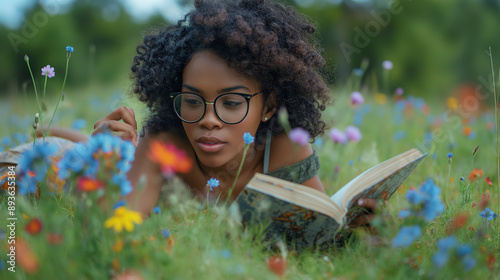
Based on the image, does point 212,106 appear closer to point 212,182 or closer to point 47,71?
point 212,182

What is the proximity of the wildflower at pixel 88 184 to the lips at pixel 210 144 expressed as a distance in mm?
1000

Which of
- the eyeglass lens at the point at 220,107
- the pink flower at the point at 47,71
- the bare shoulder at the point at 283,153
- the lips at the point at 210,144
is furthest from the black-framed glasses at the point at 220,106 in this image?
the pink flower at the point at 47,71

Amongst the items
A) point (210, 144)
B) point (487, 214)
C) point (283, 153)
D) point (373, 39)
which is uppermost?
point (373, 39)

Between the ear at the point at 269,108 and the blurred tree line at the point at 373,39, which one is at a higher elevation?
the blurred tree line at the point at 373,39

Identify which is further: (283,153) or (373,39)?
(373,39)

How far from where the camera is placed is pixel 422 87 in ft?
71.9

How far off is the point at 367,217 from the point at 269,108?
923 mm

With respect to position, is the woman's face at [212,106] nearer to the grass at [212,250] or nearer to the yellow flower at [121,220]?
the grass at [212,250]

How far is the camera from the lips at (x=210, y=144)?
2.24m

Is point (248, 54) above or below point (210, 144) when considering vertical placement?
above

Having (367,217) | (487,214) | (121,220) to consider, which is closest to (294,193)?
(367,217)

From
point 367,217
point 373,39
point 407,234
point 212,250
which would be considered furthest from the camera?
point 373,39

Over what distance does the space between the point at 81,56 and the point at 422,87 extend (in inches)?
617

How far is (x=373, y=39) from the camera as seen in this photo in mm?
22203
